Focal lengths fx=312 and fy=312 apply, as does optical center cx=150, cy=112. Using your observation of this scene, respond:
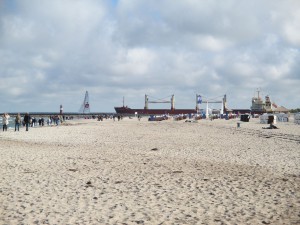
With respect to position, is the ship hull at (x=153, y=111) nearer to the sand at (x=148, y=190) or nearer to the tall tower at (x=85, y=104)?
the tall tower at (x=85, y=104)

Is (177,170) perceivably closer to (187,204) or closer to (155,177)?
(155,177)

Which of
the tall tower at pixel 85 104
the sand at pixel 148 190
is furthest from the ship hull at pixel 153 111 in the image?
the sand at pixel 148 190

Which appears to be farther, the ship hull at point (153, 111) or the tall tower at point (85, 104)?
the ship hull at point (153, 111)

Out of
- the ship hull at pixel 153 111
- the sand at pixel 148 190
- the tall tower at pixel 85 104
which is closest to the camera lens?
the sand at pixel 148 190

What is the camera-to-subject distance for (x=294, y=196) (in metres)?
6.95

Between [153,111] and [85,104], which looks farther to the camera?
[153,111]

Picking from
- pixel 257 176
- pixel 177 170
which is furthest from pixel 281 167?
pixel 177 170

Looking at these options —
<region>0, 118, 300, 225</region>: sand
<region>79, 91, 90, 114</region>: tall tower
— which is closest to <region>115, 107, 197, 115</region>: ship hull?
<region>79, 91, 90, 114</region>: tall tower

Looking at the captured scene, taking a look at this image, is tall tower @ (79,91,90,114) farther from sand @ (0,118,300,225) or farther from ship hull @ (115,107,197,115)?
sand @ (0,118,300,225)

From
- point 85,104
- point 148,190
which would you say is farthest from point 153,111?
point 148,190

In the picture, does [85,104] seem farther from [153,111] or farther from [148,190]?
[148,190]

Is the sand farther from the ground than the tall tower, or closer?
closer

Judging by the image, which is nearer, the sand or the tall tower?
the sand

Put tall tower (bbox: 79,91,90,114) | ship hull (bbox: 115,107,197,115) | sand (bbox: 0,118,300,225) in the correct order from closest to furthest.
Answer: sand (bbox: 0,118,300,225) → tall tower (bbox: 79,91,90,114) → ship hull (bbox: 115,107,197,115)
